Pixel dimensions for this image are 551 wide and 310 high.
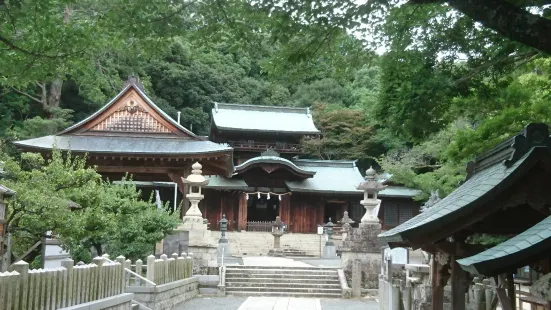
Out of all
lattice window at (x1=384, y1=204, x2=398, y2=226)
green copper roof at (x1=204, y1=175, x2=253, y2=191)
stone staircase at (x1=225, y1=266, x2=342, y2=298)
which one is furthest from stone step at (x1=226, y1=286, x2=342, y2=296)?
lattice window at (x1=384, y1=204, x2=398, y2=226)

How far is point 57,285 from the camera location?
8.57m

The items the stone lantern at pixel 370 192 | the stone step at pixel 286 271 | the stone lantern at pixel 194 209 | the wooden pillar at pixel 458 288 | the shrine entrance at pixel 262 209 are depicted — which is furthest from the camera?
the shrine entrance at pixel 262 209

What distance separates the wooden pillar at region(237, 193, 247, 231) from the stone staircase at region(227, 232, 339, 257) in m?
1.89

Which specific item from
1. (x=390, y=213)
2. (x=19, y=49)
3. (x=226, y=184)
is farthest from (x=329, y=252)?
(x=19, y=49)

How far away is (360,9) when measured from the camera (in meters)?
6.05

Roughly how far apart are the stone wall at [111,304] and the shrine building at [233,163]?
11649 millimetres

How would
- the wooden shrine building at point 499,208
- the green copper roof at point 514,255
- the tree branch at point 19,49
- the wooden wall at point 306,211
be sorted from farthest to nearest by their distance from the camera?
the wooden wall at point 306,211
the tree branch at point 19,49
the wooden shrine building at point 499,208
the green copper roof at point 514,255

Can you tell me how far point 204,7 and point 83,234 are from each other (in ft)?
34.0

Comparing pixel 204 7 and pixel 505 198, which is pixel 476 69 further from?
pixel 204 7

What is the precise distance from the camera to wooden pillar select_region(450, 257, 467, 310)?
234 inches

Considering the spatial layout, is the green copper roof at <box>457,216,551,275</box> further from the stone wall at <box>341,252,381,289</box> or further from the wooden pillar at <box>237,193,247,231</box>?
the wooden pillar at <box>237,193,247,231</box>

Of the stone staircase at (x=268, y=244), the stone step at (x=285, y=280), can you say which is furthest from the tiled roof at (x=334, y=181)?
the stone step at (x=285, y=280)

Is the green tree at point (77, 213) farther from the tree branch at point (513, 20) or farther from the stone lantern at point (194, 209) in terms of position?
the tree branch at point (513, 20)

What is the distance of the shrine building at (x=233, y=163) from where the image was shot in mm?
24062
